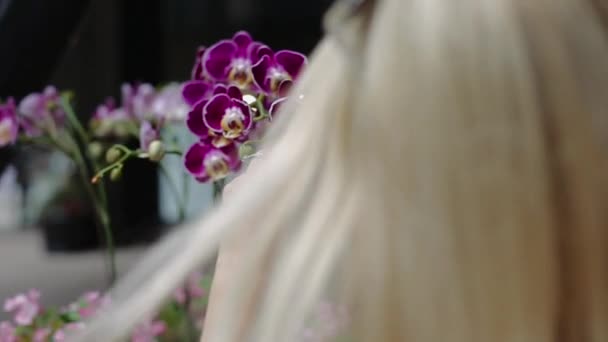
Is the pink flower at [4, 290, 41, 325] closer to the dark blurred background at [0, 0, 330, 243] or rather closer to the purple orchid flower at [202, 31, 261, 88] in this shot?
the dark blurred background at [0, 0, 330, 243]

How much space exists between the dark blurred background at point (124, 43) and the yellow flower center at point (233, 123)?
0.53 metres

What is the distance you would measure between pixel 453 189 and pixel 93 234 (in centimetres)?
229

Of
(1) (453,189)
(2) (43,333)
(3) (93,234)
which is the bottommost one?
(3) (93,234)

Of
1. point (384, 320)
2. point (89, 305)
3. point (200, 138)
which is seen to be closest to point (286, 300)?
point (384, 320)

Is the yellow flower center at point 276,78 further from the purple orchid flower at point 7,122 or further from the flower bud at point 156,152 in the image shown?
the purple orchid flower at point 7,122

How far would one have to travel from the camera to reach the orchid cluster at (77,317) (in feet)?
3.17

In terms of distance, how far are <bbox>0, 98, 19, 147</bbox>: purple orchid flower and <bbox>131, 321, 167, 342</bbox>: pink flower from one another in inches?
10.5

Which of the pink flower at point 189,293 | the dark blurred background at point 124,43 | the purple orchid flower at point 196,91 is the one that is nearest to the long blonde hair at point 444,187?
the purple orchid flower at point 196,91

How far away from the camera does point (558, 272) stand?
0.45 meters

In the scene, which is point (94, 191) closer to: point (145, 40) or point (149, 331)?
point (149, 331)

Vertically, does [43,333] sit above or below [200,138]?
below

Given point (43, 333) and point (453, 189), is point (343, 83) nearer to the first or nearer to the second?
point (453, 189)

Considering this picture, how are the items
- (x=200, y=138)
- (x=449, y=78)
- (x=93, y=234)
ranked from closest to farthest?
(x=449, y=78)
(x=200, y=138)
(x=93, y=234)

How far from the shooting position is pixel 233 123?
0.72 meters
